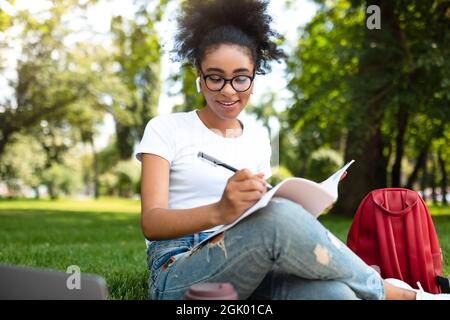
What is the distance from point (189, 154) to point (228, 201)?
65 cm

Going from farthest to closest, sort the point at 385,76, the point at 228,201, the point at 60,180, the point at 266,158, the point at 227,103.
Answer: the point at 60,180, the point at 385,76, the point at 266,158, the point at 227,103, the point at 228,201

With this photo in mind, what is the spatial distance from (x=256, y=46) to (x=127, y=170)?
3577 centimetres

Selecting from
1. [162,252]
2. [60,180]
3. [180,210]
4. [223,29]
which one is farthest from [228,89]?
[60,180]

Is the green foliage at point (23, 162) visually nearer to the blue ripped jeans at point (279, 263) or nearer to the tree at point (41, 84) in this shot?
the tree at point (41, 84)

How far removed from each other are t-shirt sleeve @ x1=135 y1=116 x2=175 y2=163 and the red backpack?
3.78 ft

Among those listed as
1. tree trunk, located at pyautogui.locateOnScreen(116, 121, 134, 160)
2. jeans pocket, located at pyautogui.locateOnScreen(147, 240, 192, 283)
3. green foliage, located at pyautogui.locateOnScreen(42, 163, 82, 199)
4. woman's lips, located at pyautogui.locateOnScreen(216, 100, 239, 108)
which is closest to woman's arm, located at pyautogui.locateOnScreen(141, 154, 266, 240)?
jeans pocket, located at pyautogui.locateOnScreen(147, 240, 192, 283)

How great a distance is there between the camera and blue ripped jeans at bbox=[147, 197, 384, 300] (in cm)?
178

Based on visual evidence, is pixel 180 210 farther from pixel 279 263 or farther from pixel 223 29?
pixel 223 29

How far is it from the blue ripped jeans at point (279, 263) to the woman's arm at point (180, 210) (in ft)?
0.22

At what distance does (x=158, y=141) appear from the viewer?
7.63ft
